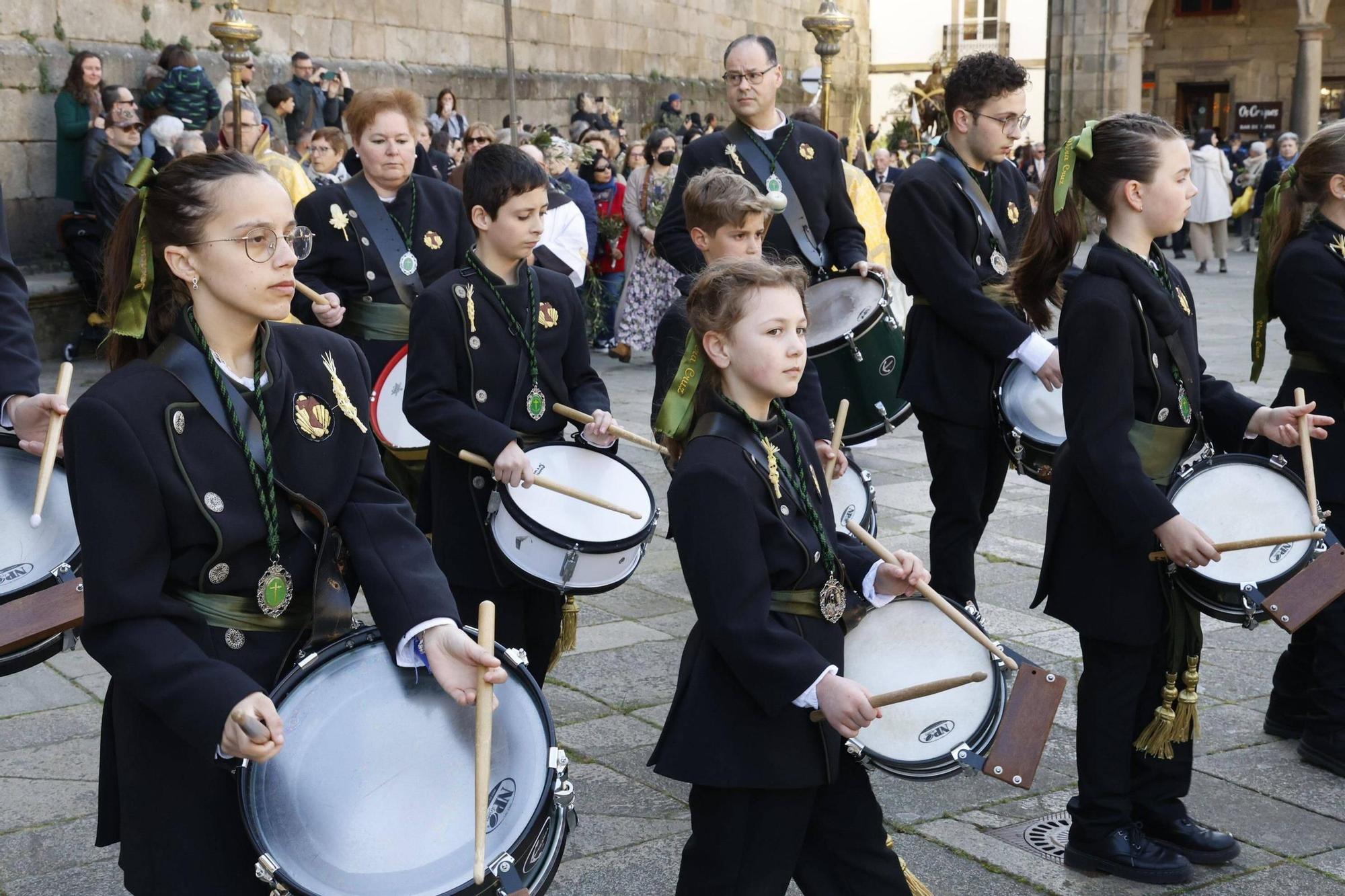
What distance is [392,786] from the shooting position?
2242 millimetres

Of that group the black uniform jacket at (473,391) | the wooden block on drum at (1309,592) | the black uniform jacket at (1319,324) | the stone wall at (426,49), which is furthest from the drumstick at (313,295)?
the stone wall at (426,49)

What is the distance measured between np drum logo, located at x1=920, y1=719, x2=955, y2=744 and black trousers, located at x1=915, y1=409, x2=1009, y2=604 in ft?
6.93

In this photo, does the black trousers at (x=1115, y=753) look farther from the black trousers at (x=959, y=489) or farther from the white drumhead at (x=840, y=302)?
the white drumhead at (x=840, y=302)

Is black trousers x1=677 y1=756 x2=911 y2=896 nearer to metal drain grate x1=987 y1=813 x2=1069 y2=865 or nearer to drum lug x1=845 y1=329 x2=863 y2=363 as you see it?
metal drain grate x1=987 y1=813 x2=1069 y2=865

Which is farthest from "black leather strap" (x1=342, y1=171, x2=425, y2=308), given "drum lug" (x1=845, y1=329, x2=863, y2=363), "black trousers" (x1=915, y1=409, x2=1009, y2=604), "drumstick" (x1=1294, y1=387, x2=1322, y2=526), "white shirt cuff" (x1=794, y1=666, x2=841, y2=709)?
"white shirt cuff" (x1=794, y1=666, x2=841, y2=709)

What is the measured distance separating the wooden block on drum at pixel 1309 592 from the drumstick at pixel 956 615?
2.86 ft

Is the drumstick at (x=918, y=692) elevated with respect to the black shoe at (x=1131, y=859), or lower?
elevated

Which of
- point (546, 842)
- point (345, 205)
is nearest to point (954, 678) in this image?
point (546, 842)

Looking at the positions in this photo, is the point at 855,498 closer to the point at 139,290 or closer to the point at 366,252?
the point at 366,252

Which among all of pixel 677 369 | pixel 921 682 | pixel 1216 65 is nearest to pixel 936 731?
pixel 921 682

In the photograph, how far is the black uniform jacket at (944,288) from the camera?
4.80m

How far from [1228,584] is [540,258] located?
20.6ft

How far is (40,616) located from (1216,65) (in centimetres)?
3448

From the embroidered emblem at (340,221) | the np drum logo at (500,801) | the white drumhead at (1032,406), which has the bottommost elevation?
the np drum logo at (500,801)
